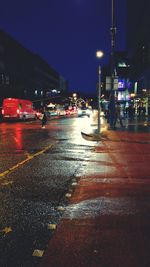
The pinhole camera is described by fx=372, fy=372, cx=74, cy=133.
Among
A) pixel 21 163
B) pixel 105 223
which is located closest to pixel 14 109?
pixel 21 163

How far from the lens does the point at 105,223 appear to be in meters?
5.58

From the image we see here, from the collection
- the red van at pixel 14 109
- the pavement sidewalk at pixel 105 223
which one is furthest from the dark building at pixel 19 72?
the pavement sidewalk at pixel 105 223

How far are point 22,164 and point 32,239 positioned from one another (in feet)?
21.7

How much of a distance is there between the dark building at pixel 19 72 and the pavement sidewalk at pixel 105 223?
67.7 meters

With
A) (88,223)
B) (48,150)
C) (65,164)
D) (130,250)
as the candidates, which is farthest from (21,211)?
(48,150)

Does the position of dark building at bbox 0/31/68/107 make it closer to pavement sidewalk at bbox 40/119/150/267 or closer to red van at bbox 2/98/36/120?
red van at bbox 2/98/36/120

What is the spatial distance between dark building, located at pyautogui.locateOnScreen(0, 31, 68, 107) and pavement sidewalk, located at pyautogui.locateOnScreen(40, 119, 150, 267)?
67693 millimetres

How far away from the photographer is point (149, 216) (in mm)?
5902

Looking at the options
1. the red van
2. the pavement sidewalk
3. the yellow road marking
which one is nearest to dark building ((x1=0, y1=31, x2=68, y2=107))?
the red van

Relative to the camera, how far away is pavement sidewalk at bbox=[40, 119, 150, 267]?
4.30 m

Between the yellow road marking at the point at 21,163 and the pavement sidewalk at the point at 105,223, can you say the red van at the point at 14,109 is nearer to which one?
the yellow road marking at the point at 21,163

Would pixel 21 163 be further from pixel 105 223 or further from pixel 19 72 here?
pixel 19 72

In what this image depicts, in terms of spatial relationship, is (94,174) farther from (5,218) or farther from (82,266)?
(82,266)

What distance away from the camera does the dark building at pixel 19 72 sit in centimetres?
7506
